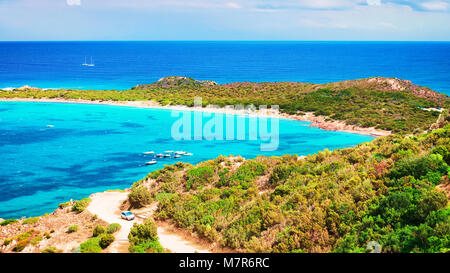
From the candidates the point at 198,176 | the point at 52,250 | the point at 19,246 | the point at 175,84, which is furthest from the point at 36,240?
the point at 175,84

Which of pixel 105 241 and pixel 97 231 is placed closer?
pixel 105 241

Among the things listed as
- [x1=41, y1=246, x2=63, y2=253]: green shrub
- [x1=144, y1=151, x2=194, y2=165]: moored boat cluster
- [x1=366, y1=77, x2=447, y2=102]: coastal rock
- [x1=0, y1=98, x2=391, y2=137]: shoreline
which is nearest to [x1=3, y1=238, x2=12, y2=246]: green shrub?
[x1=41, y1=246, x2=63, y2=253]: green shrub

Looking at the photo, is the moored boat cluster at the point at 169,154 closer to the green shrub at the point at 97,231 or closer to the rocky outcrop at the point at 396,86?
the green shrub at the point at 97,231

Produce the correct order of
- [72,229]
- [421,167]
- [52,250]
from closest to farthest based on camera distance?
1. [421,167]
2. [52,250]
3. [72,229]

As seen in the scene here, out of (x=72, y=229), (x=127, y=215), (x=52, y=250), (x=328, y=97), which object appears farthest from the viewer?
(x=328, y=97)

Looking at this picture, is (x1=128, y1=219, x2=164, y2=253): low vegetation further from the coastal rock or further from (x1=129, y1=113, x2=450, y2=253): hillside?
the coastal rock

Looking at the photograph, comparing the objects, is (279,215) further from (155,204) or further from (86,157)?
(86,157)

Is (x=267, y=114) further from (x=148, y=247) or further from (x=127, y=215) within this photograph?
(x=148, y=247)
